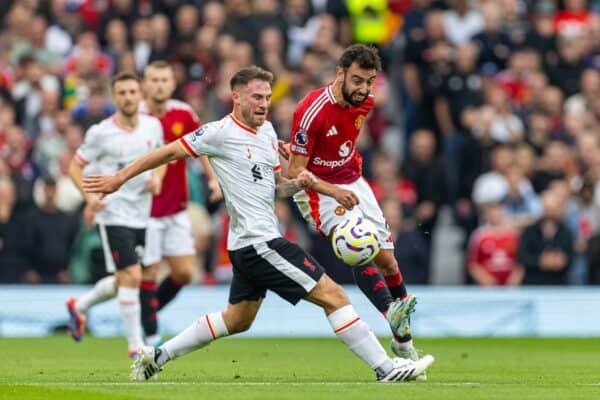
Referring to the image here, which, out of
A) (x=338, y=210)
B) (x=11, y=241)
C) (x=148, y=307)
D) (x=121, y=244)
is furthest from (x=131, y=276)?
(x=11, y=241)

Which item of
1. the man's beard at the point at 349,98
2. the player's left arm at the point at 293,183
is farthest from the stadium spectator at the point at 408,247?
the player's left arm at the point at 293,183

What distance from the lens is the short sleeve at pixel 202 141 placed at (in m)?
11.7

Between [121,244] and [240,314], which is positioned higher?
[121,244]

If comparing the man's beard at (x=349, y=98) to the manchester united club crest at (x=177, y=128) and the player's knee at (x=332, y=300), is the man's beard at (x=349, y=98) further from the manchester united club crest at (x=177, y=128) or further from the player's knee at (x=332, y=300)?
the manchester united club crest at (x=177, y=128)

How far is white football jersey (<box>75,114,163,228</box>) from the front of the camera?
15.9m

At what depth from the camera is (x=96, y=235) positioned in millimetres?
21391

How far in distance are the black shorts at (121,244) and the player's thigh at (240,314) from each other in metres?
4.06

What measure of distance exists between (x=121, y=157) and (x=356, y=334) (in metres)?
5.18

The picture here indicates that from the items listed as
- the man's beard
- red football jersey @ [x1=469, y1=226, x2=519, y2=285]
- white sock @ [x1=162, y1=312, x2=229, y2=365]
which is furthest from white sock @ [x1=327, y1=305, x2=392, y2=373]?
red football jersey @ [x1=469, y1=226, x2=519, y2=285]

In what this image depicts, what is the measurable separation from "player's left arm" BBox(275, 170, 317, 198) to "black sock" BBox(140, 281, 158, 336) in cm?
474

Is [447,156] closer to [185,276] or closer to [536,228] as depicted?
[536,228]

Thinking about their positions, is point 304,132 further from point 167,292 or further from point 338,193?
point 167,292

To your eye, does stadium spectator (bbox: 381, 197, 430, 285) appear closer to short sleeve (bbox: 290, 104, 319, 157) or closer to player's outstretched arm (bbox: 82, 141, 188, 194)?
short sleeve (bbox: 290, 104, 319, 157)

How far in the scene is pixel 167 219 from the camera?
55.4 ft
